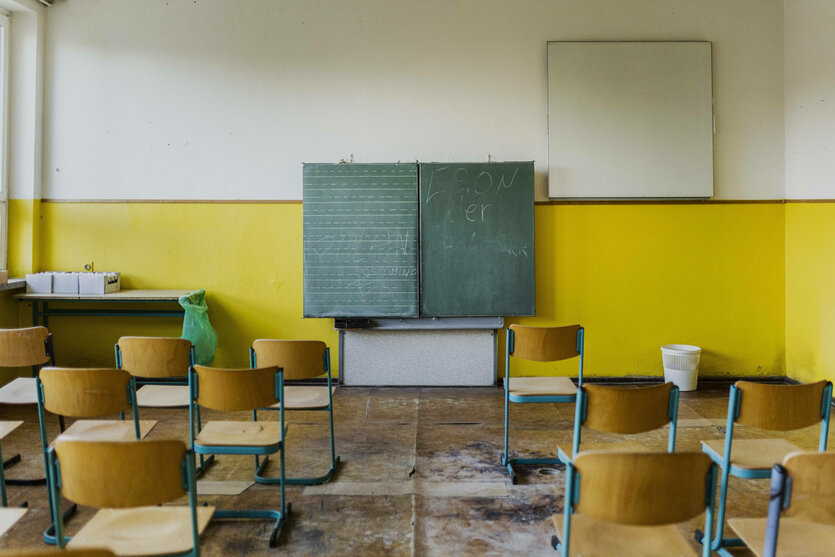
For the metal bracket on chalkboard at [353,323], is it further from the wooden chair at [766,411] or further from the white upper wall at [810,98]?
the white upper wall at [810,98]

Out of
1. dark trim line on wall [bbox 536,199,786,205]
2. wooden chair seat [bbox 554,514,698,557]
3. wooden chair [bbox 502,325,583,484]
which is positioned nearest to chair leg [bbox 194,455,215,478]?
wooden chair [bbox 502,325,583,484]

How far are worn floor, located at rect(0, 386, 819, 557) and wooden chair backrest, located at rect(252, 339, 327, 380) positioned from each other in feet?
1.92

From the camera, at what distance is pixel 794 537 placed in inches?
74.5

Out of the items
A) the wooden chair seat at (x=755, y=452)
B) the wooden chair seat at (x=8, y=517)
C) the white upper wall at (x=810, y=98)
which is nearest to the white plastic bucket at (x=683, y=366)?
the white upper wall at (x=810, y=98)

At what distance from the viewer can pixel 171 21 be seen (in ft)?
17.6

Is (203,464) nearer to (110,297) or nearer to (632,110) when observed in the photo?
(110,297)

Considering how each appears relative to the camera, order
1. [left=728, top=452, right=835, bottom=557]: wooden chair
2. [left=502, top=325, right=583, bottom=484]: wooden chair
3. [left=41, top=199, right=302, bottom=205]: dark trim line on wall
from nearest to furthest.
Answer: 1. [left=728, top=452, right=835, bottom=557]: wooden chair
2. [left=502, top=325, right=583, bottom=484]: wooden chair
3. [left=41, top=199, right=302, bottom=205]: dark trim line on wall

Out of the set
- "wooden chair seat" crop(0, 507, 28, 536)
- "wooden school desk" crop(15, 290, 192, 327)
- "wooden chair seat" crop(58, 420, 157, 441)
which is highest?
"wooden school desk" crop(15, 290, 192, 327)

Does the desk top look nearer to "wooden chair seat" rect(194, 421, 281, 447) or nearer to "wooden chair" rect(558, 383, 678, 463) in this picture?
"wooden chair seat" rect(194, 421, 281, 447)

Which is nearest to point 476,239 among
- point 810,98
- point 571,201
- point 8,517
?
point 571,201

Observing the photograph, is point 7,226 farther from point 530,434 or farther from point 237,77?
point 530,434

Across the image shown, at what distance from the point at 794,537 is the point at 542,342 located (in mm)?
1772

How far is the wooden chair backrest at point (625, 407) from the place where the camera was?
2.44 meters

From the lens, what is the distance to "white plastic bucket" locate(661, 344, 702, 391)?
515cm
